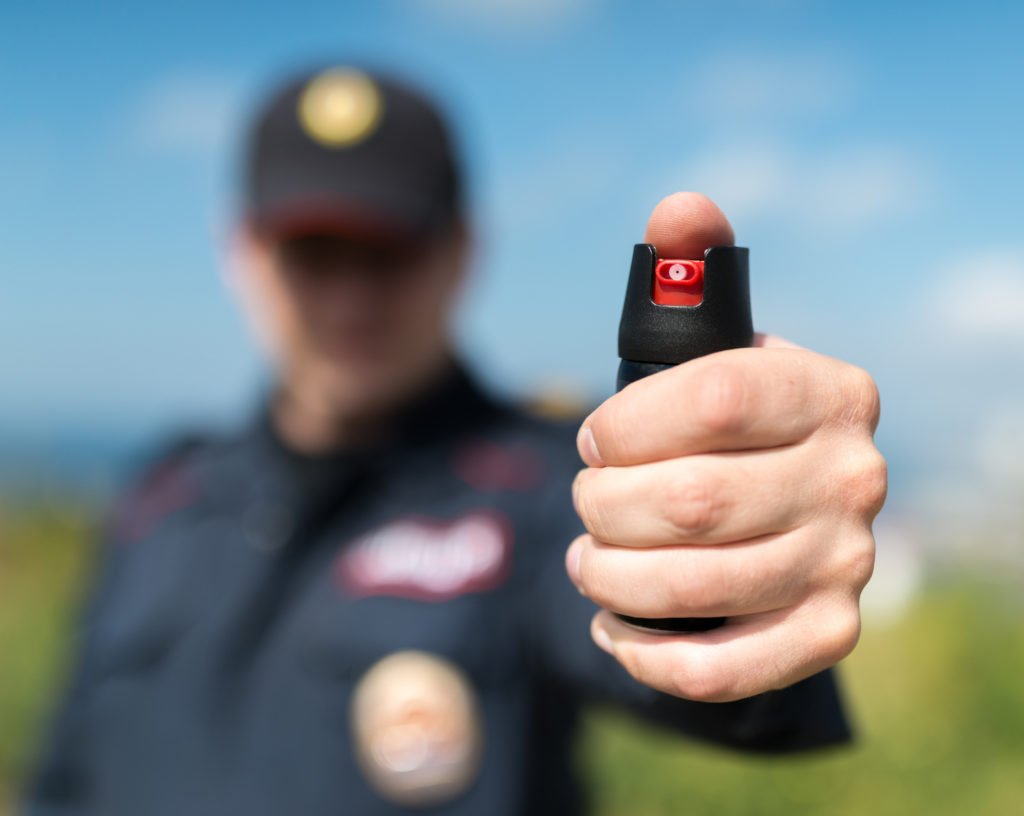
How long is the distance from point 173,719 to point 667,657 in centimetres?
158

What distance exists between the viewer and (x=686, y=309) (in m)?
0.81

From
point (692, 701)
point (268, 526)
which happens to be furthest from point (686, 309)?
point (268, 526)

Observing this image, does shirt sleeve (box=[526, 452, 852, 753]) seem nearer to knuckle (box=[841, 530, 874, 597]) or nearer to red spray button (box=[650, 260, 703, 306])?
knuckle (box=[841, 530, 874, 597])

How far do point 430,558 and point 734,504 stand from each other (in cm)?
137

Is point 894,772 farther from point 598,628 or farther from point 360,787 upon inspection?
point 598,628

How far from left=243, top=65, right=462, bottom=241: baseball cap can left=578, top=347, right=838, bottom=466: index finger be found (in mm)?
1723

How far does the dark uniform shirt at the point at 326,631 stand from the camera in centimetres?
195

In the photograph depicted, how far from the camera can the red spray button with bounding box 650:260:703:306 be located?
81 centimetres

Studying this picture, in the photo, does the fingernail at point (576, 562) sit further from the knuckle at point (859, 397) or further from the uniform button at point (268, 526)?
the uniform button at point (268, 526)

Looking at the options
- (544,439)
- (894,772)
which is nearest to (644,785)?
(894,772)

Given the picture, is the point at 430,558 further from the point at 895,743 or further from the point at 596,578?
the point at 895,743

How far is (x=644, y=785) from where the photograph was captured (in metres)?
3.65

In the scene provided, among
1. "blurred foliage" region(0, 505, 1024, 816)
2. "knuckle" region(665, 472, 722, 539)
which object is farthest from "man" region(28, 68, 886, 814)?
"blurred foliage" region(0, 505, 1024, 816)

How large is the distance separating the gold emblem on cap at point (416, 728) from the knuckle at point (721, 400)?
136 centimetres
